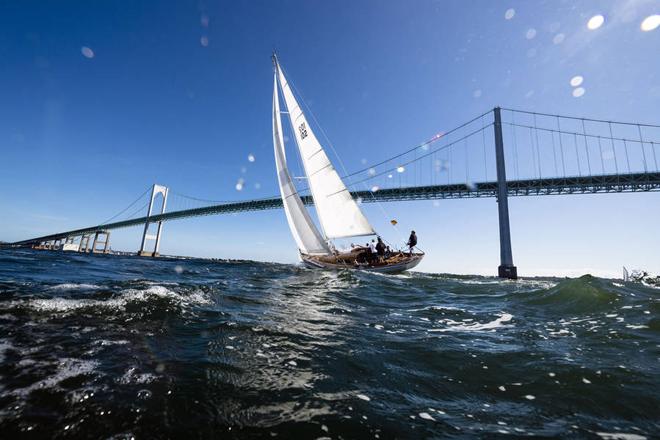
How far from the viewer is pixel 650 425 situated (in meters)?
1.89

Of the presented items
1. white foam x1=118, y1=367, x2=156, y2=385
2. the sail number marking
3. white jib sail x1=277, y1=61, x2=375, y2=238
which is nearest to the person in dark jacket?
white jib sail x1=277, y1=61, x2=375, y2=238

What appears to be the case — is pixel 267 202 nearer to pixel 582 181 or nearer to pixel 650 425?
pixel 582 181

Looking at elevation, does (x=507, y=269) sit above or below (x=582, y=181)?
below

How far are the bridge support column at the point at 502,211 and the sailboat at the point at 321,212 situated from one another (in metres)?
8.20

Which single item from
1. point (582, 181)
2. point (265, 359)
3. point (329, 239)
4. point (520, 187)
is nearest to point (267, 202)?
point (329, 239)

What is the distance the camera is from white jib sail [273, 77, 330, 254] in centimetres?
1881

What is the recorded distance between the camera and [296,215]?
19562mm

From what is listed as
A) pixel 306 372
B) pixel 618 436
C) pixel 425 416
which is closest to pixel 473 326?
pixel 618 436

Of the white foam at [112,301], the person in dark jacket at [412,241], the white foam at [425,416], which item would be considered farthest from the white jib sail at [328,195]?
the white foam at [425,416]

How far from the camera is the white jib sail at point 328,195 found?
62.5 ft

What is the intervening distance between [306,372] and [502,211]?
80.9ft

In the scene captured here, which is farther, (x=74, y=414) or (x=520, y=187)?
(x=520, y=187)

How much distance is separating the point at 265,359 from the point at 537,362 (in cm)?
264

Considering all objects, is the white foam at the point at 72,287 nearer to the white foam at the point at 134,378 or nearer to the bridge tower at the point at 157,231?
the white foam at the point at 134,378
